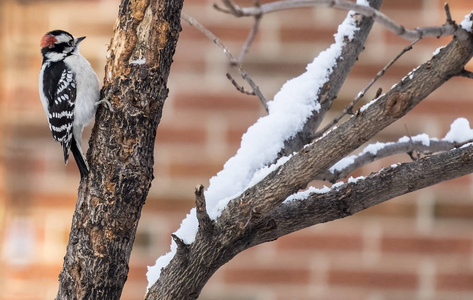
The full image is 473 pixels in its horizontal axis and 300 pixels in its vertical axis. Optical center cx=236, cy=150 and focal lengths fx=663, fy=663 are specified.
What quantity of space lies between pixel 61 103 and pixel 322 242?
106 cm

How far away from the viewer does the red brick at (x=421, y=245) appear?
91.2 inches

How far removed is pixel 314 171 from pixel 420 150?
1.32 ft

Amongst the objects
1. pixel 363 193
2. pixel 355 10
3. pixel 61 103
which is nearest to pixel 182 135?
pixel 61 103

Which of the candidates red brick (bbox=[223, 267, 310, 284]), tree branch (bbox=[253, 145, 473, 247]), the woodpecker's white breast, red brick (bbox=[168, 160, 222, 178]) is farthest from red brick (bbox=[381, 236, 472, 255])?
tree branch (bbox=[253, 145, 473, 247])

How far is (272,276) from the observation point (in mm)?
2305

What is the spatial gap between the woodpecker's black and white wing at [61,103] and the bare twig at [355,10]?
96cm

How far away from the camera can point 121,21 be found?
3.84 ft

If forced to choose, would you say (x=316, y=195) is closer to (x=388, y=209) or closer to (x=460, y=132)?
(x=460, y=132)

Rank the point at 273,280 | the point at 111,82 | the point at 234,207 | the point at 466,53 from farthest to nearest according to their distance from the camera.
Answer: the point at 273,280, the point at 111,82, the point at 234,207, the point at 466,53

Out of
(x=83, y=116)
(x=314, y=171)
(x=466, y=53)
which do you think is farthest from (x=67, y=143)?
(x=466, y=53)

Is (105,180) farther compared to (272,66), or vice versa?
(272,66)

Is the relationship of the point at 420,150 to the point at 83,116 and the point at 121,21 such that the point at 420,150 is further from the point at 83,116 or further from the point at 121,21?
the point at 83,116

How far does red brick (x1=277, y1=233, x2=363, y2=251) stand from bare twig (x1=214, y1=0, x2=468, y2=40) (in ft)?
4.90

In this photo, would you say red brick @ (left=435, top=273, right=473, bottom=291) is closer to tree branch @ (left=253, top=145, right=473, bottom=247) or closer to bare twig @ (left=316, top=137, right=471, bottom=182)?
bare twig @ (left=316, top=137, right=471, bottom=182)
